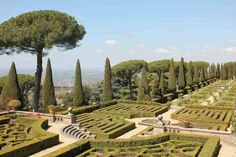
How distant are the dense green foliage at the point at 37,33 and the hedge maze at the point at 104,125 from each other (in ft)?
33.0

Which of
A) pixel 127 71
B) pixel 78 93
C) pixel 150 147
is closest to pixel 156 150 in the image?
pixel 150 147

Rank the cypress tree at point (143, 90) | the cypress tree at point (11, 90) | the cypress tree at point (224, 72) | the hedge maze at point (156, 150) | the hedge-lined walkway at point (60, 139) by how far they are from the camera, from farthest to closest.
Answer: the cypress tree at point (224, 72) → the cypress tree at point (143, 90) → the cypress tree at point (11, 90) → the hedge-lined walkway at point (60, 139) → the hedge maze at point (156, 150)

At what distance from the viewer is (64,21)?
36.9 m

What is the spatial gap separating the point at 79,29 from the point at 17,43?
815 cm

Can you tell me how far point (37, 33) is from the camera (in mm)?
34000

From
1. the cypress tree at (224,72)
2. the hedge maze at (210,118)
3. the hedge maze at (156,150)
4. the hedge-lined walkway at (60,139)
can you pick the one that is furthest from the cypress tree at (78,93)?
the cypress tree at (224,72)

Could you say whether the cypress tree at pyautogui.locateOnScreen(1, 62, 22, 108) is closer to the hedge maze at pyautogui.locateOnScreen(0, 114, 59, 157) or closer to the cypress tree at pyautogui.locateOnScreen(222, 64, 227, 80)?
the hedge maze at pyautogui.locateOnScreen(0, 114, 59, 157)

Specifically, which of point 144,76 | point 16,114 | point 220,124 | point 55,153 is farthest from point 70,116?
point 144,76

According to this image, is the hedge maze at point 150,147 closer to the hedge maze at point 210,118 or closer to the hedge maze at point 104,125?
the hedge maze at point 210,118

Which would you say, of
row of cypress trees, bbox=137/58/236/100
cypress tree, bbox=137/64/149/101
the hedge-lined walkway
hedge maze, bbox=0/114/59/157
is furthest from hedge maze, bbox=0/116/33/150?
row of cypress trees, bbox=137/58/236/100

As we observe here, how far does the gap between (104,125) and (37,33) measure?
14660 millimetres

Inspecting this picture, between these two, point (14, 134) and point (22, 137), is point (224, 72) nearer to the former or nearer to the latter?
point (14, 134)

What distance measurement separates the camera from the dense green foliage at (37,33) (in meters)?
34.2

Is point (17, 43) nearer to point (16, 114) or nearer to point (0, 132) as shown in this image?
point (16, 114)
